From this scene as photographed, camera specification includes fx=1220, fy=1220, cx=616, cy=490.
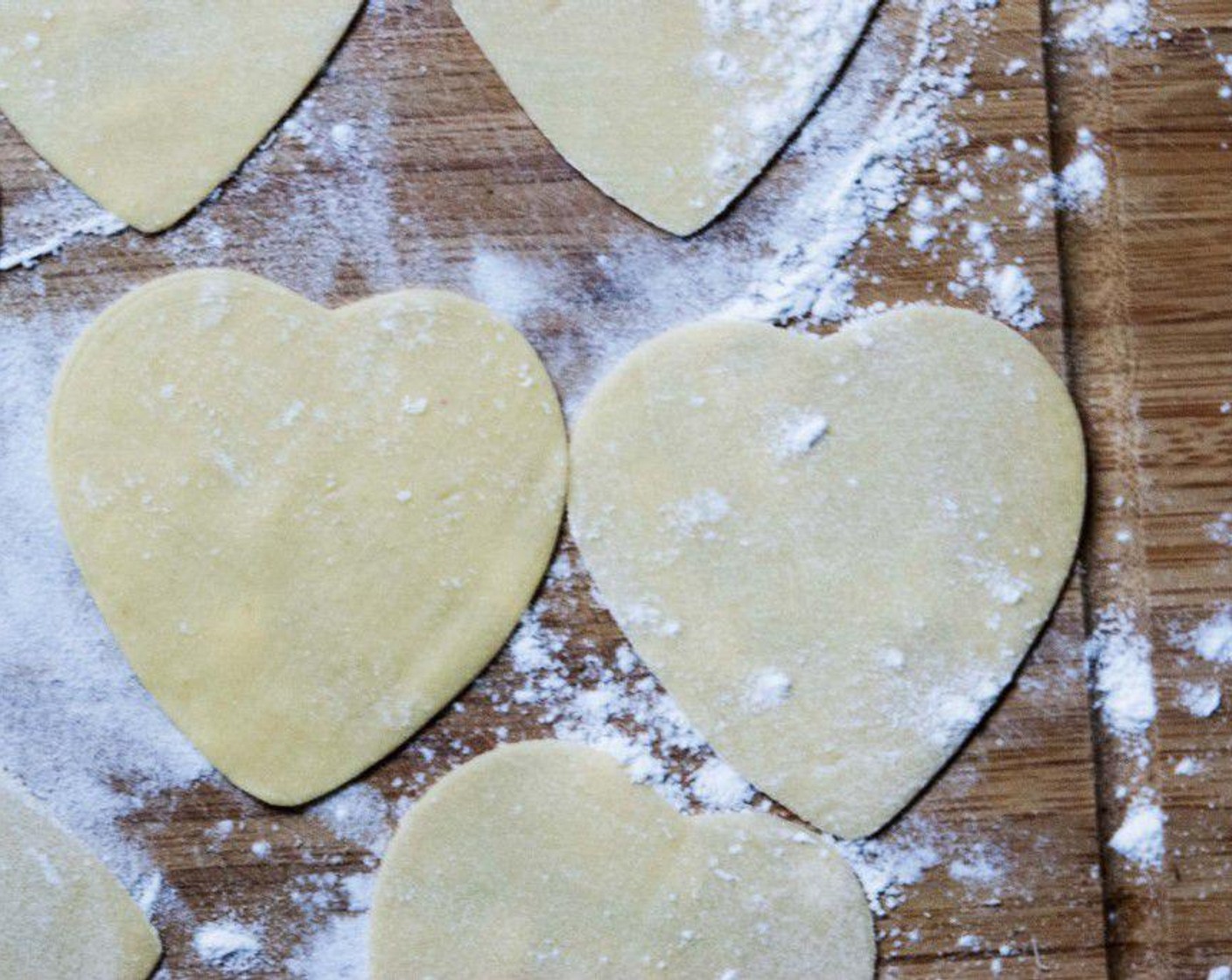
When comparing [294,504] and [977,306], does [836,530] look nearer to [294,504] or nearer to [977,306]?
[977,306]

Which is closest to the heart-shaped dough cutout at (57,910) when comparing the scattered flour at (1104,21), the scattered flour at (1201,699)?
the scattered flour at (1201,699)

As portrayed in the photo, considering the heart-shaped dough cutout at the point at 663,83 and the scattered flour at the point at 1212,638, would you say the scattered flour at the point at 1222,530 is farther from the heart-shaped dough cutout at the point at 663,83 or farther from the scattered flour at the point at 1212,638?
the heart-shaped dough cutout at the point at 663,83

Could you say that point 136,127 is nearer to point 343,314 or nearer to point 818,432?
point 343,314

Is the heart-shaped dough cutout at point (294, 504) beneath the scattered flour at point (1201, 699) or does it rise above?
above

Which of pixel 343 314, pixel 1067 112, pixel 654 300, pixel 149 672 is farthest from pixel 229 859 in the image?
pixel 1067 112

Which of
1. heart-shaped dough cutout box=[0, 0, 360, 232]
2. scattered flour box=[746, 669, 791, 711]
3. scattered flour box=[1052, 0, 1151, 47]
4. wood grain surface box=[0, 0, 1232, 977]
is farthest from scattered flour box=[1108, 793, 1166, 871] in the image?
heart-shaped dough cutout box=[0, 0, 360, 232]

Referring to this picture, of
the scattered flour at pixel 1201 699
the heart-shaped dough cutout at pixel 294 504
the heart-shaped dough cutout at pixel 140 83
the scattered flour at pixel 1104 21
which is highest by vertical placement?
the heart-shaped dough cutout at pixel 140 83
